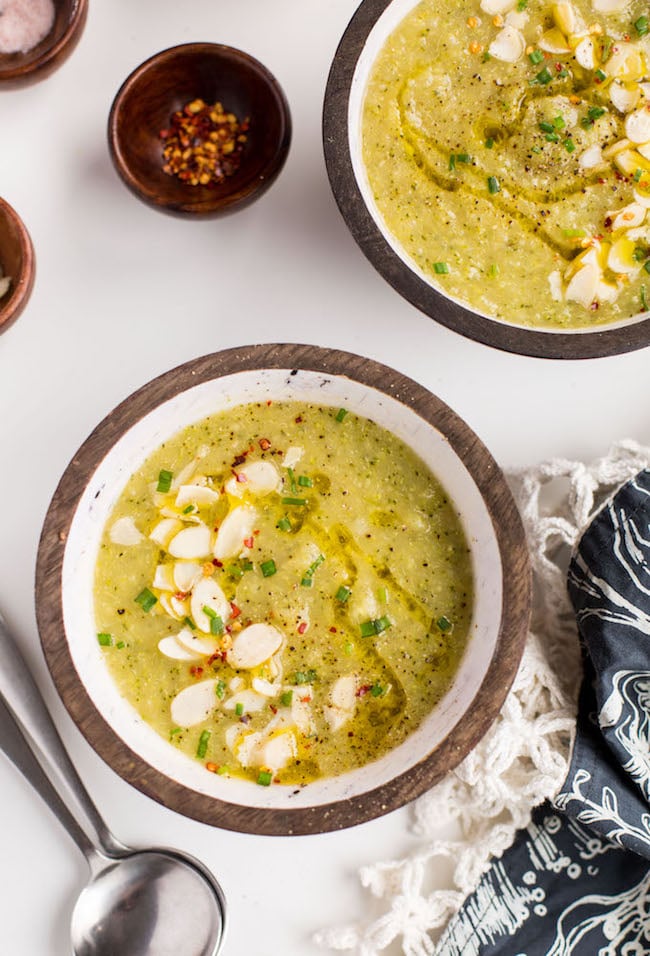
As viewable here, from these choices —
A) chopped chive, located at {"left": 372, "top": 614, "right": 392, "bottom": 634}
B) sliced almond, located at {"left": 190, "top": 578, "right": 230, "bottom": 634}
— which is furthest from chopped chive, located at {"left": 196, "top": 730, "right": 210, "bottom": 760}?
chopped chive, located at {"left": 372, "top": 614, "right": 392, "bottom": 634}

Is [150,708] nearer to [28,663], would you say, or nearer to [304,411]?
[28,663]

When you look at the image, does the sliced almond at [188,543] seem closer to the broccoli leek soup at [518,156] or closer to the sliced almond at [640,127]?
the broccoli leek soup at [518,156]

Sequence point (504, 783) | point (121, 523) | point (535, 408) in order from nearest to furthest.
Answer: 1. point (121, 523)
2. point (504, 783)
3. point (535, 408)

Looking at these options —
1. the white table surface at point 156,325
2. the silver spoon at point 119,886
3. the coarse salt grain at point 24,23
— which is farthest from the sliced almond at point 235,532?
the coarse salt grain at point 24,23

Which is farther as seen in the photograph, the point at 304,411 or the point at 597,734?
the point at 597,734

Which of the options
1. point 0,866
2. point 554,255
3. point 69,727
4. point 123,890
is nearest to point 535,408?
point 554,255

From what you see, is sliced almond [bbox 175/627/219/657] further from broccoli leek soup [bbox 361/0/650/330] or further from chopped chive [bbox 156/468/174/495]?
broccoli leek soup [bbox 361/0/650/330]

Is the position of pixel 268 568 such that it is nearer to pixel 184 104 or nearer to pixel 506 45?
pixel 184 104
